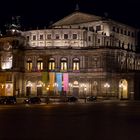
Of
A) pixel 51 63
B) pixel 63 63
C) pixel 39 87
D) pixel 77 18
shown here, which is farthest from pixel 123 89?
pixel 77 18

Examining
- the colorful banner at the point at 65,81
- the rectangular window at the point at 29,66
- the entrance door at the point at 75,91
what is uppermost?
the rectangular window at the point at 29,66

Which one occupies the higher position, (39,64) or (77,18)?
(77,18)

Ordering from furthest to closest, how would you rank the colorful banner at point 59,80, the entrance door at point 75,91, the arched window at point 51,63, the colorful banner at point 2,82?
1. the arched window at point 51,63
2. the entrance door at point 75,91
3. the colorful banner at point 2,82
4. the colorful banner at point 59,80

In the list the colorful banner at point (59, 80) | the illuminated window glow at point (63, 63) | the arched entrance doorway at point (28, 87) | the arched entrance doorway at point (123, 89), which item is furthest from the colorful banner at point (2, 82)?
the arched entrance doorway at point (123, 89)

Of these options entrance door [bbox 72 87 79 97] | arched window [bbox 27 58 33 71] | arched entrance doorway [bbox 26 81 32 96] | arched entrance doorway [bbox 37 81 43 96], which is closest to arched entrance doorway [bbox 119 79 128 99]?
entrance door [bbox 72 87 79 97]

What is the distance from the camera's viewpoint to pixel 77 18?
449 ft

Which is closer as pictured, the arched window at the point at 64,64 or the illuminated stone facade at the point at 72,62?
the illuminated stone facade at the point at 72,62

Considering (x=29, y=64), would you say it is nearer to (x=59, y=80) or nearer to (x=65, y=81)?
(x=59, y=80)

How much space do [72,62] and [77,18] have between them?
57.1 ft

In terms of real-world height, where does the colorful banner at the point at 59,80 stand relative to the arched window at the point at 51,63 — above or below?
below

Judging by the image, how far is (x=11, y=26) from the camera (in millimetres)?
132875

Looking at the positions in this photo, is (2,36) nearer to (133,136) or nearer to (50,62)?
(50,62)

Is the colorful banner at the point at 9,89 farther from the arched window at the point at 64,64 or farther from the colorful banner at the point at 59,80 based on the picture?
the arched window at the point at 64,64

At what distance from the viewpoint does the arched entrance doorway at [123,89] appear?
130113mm
